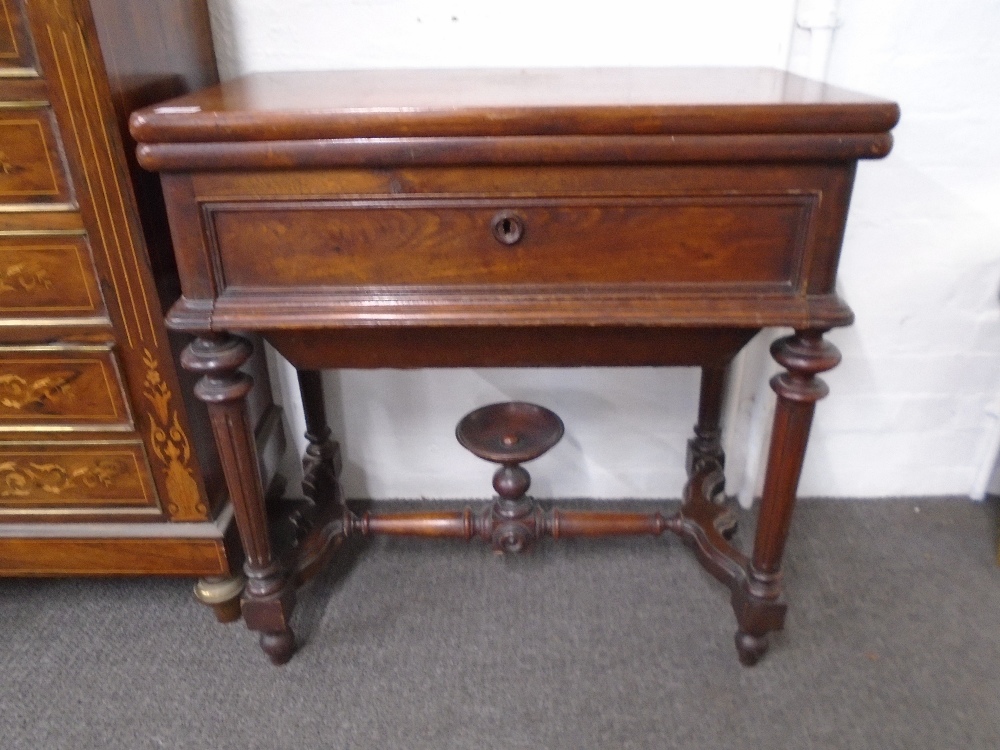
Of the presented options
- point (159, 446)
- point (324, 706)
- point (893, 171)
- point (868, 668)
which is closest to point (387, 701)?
point (324, 706)

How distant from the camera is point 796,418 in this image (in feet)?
3.43

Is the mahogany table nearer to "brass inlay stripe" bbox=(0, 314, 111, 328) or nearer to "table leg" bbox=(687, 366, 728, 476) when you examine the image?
"brass inlay stripe" bbox=(0, 314, 111, 328)

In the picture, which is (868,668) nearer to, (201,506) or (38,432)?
(201,506)

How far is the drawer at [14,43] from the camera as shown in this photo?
3.00 ft

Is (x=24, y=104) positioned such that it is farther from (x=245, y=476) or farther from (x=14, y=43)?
(x=245, y=476)

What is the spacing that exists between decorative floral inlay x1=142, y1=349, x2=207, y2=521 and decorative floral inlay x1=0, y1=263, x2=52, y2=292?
163 mm

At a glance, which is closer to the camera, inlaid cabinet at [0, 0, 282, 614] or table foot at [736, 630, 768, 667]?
inlaid cabinet at [0, 0, 282, 614]

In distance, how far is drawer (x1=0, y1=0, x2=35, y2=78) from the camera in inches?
36.0

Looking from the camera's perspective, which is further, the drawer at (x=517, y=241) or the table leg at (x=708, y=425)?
the table leg at (x=708, y=425)

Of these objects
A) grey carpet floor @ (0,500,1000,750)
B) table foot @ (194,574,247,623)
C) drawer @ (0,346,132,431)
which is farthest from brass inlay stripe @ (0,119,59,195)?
grey carpet floor @ (0,500,1000,750)

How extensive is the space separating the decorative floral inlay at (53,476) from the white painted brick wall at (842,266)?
0.43 meters

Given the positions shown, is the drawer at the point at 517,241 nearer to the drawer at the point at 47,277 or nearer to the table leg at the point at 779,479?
the table leg at the point at 779,479

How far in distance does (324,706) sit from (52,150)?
906 mm

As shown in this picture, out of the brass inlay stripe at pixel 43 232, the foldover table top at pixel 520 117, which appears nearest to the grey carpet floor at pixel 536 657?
the brass inlay stripe at pixel 43 232
